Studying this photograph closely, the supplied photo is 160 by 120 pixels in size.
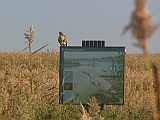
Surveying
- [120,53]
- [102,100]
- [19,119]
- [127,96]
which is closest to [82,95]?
[102,100]

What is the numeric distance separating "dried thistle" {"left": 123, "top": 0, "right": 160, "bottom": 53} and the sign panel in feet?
20.6

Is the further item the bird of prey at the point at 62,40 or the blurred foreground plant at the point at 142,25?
the bird of prey at the point at 62,40

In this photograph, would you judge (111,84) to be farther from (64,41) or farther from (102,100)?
(64,41)

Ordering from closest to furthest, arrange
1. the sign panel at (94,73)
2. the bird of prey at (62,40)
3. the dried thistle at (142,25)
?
the dried thistle at (142,25)
the sign panel at (94,73)
the bird of prey at (62,40)

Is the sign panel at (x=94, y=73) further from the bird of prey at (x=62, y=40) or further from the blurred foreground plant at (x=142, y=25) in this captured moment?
the blurred foreground plant at (x=142, y=25)

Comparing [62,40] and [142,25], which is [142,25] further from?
[62,40]

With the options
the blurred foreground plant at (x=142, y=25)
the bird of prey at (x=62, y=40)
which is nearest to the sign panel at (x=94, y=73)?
the bird of prey at (x=62, y=40)

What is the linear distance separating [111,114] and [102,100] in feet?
1.13

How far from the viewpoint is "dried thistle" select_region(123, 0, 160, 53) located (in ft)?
1.67

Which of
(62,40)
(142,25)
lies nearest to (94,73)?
(62,40)

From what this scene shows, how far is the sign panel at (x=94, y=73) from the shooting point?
6.81 metres

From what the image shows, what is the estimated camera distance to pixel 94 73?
6832 millimetres

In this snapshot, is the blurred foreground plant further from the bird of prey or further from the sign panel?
the bird of prey

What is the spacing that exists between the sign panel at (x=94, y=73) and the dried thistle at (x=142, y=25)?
247 inches
